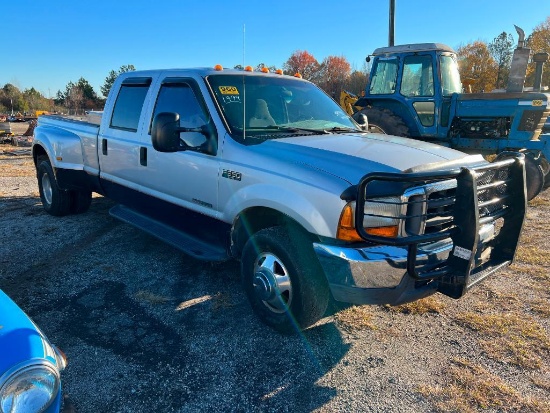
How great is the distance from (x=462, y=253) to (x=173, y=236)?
266 centimetres

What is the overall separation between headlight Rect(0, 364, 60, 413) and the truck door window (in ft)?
8.06

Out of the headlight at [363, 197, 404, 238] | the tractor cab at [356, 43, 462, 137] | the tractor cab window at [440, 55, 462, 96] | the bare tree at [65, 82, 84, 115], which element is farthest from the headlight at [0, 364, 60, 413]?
the bare tree at [65, 82, 84, 115]

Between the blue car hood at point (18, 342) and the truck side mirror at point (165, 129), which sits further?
the truck side mirror at point (165, 129)

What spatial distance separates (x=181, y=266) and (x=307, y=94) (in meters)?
2.28

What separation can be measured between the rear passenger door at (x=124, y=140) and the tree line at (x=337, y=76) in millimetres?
25732

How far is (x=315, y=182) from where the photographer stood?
288 cm

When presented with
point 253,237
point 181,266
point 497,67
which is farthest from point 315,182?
point 497,67

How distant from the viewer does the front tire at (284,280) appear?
3.04 metres

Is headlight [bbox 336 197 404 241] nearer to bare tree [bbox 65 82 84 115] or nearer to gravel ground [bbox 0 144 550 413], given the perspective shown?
gravel ground [bbox 0 144 550 413]

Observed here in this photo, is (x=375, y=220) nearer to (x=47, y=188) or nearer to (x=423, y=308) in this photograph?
(x=423, y=308)

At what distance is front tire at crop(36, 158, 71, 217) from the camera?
6.17 m

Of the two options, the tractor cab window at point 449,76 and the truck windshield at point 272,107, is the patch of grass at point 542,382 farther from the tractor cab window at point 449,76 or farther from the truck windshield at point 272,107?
the tractor cab window at point 449,76

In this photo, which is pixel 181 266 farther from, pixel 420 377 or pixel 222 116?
pixel 420 377

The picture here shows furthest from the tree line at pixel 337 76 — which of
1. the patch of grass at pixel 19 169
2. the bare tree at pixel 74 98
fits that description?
the patch of grass at pixel 19 169
